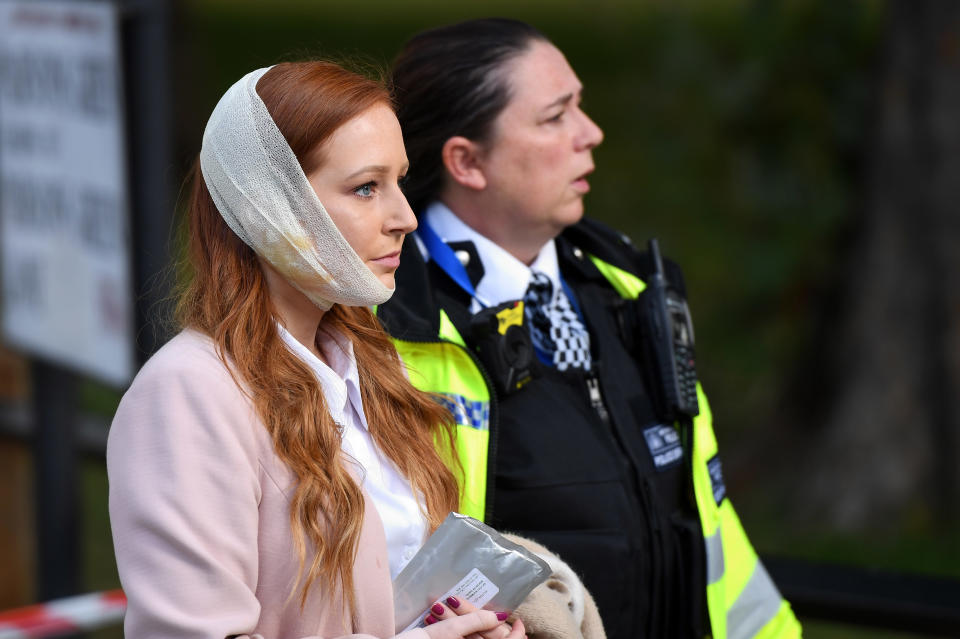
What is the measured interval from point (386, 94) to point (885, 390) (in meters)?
4.21

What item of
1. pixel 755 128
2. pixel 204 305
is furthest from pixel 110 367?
pixel 755 128

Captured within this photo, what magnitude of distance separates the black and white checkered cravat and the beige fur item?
0.44 metres

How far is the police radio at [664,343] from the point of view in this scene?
8.43ft

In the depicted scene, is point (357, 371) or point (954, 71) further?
point (954, 71)

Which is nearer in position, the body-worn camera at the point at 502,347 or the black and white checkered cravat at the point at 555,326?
the body-worn camera at the point at 502,347

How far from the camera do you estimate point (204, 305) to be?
6.13 ft

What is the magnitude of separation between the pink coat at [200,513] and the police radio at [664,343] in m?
0.94

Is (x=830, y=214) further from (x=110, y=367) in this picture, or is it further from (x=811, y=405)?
(x=110, y=367)

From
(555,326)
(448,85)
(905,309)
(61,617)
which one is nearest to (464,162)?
(448,85)

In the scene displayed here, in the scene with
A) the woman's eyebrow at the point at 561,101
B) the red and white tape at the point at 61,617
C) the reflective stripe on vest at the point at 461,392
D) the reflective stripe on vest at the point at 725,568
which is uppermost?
the woman's eyebrow at the point at 561,101

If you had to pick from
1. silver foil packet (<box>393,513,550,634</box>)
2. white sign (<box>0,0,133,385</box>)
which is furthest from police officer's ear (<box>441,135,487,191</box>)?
white sign (<box>0,0,133,385</box>)

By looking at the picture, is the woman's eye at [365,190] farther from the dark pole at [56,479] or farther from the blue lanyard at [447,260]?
the dark pole at [56,479]

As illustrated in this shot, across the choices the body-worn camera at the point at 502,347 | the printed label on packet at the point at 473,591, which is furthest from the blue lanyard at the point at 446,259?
the printed label on packet at the point at 473,591

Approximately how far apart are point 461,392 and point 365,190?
0.57 metres
